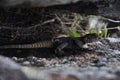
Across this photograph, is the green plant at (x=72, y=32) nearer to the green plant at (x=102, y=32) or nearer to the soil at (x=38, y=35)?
the soil at (x=38, y=35)

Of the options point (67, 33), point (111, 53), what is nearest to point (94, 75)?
point (111, 53)

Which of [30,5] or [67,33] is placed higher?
[30,5]

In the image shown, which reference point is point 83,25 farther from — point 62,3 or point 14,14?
point 62,3

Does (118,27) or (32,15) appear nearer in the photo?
(32,15)

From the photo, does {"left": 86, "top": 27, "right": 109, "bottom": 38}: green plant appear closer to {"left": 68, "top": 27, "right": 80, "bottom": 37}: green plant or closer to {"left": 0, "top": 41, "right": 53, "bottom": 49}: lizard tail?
{"left": 68, "top": 27, "right": 80, "bottom": 37}: green plant

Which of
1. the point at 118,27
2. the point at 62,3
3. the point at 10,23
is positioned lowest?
the point at 118,27

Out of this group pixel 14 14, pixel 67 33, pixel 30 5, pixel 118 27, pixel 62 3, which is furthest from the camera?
pixel 118 27
